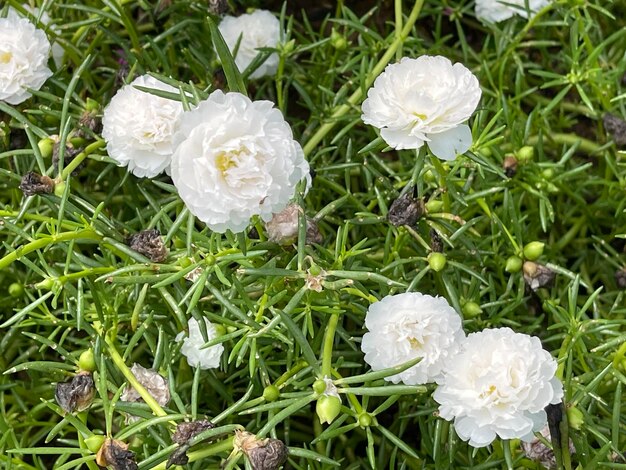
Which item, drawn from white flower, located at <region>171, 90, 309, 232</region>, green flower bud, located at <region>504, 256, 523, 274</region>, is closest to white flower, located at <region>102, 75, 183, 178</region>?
white flower, located at <region>171, 90, 309, 232</region>

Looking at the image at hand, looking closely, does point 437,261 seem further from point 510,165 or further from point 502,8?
point 502,8

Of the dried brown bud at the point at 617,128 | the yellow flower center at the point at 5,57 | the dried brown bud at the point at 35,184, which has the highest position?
the yellow flower center at the point at 5,57

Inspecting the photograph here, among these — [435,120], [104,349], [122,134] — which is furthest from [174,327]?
[435,120]

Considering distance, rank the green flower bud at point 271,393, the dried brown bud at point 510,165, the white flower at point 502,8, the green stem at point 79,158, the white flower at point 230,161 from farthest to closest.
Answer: the white flower at point 502,8 < the dried brown bud at point 510,165 < the green stem at point 79,158 < the green flower bud at point 271,393 < the white flower at point 230,161

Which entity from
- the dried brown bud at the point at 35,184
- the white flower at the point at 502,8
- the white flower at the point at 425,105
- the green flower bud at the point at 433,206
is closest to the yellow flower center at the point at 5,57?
the dried brown bud at the point at 35,184

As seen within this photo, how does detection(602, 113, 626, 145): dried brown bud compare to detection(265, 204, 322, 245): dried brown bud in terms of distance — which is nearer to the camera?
detection(265, 204, 322, 245): dried brown bud

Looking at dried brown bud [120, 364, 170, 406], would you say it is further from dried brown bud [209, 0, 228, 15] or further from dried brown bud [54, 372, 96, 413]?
dried brown bud [209, 0, 228, 15]

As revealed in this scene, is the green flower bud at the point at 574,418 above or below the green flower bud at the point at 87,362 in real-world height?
below

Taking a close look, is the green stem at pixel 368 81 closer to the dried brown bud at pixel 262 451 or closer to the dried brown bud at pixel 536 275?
the dried brown bud at pixel 536 275

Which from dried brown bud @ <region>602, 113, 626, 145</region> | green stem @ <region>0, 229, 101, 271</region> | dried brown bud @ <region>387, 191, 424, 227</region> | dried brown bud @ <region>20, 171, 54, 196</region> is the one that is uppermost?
dried brown bud @ <region>20, 171, 54, 196</region>
